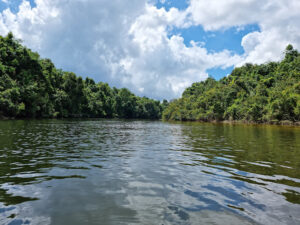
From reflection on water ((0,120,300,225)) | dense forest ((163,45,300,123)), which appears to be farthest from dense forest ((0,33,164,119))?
reflection on water ((0,120,300,225))

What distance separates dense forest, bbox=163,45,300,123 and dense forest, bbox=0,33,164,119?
5685cm

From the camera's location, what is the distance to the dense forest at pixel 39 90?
6225cm

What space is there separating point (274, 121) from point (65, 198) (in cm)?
7292

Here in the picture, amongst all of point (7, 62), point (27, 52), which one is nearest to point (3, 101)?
point (7, 62)

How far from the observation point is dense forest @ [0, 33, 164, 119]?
6225 centimetres

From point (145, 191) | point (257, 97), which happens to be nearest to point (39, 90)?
point (257, 97)

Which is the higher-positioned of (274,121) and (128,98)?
(128,98)

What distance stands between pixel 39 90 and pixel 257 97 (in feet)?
271

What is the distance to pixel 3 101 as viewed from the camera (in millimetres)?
55688

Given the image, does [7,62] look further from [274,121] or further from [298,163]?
[274,121]

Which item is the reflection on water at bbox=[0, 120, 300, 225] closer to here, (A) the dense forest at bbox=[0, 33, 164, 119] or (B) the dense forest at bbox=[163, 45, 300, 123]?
(A) the dense forest at bbox=[0, 33, 164, 119]

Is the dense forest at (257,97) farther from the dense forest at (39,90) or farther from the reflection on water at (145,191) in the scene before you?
the reflection on water at (145,191)

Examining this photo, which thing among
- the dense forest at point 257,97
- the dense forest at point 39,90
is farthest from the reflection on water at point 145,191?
the dense forest at point 257,97

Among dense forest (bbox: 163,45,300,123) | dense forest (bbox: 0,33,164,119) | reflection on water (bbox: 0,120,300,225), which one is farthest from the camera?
dense forest (bbox: 163,45,300,123)
